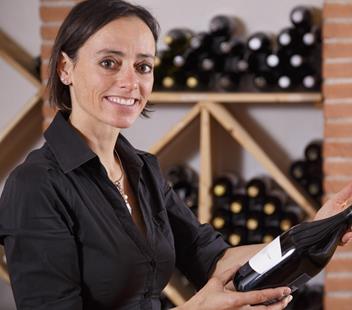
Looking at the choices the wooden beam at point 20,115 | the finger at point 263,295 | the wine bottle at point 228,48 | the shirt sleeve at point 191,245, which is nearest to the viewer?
the finger at point 263,295

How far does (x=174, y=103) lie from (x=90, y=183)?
187 cm

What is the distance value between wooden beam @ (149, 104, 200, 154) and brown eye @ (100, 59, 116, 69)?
63.7 inches

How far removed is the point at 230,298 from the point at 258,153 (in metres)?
1.73

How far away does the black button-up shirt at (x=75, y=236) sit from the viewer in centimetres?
111

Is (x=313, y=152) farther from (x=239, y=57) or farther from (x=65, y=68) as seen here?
(x=65, y=68)

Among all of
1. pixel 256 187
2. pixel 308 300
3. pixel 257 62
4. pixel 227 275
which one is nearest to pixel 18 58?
pixel 257 62

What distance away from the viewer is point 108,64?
47.9 inches

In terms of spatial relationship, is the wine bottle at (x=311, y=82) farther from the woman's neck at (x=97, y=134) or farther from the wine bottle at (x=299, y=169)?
the woman's neck at (x=97, y=134)

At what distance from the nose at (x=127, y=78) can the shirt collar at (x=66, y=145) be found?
0.38ft

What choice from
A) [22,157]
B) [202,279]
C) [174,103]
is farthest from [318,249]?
[22,157]

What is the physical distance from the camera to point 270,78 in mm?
2787

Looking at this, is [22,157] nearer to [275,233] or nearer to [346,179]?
[275,233]

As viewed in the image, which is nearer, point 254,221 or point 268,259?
point 268,259

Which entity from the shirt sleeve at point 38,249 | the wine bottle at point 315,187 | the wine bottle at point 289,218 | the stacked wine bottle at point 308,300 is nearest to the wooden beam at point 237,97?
the wine bottle at point 315,187
